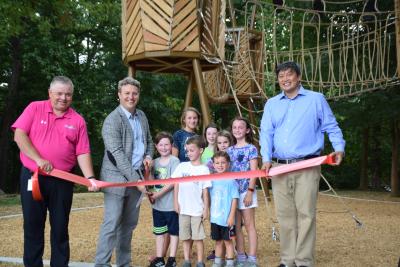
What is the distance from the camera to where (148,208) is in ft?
41.4

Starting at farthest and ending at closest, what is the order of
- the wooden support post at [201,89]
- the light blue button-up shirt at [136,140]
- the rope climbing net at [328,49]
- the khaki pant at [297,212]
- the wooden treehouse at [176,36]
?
1. the rope climbing net at [328,49]
2. the wooden support post at [201,89]
3. the wooden treehouse at [176,36]
4. the light blue button-up shirt at [136,140]
5. the khaki pant at [297,212]

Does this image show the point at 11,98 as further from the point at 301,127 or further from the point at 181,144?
the point at 301,127

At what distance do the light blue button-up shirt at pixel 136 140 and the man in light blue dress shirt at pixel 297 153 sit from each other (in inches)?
43.7

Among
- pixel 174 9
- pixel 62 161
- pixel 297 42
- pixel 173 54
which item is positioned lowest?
pixel 62 161

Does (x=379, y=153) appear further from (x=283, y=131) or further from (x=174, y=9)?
(x=283, y=131)

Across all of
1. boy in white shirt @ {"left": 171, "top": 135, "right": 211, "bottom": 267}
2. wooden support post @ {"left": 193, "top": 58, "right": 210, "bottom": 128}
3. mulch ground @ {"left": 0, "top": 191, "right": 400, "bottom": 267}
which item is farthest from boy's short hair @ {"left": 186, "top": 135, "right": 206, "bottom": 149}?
wooden support post @ {"left": 193, "top": 58, "right": 210, "bottom": 128}

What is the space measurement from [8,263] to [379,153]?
26996 mm

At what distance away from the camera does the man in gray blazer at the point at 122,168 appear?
16.2 feet

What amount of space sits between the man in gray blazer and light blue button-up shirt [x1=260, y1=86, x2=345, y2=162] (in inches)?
44.7

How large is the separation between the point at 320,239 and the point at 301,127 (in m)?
3.43

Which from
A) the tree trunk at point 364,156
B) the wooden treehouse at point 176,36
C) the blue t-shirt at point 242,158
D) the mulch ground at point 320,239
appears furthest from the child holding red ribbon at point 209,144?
the tree trunk at point 364,156

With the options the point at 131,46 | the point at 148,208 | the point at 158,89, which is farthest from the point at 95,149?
the point at 131,46

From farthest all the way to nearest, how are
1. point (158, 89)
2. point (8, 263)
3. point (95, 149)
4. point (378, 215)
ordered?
point (95, 149), point (158, 89), point (378, 215), point (8, 263)

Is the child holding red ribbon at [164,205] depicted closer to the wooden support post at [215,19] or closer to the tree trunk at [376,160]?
the wooden support post at [215,19]
